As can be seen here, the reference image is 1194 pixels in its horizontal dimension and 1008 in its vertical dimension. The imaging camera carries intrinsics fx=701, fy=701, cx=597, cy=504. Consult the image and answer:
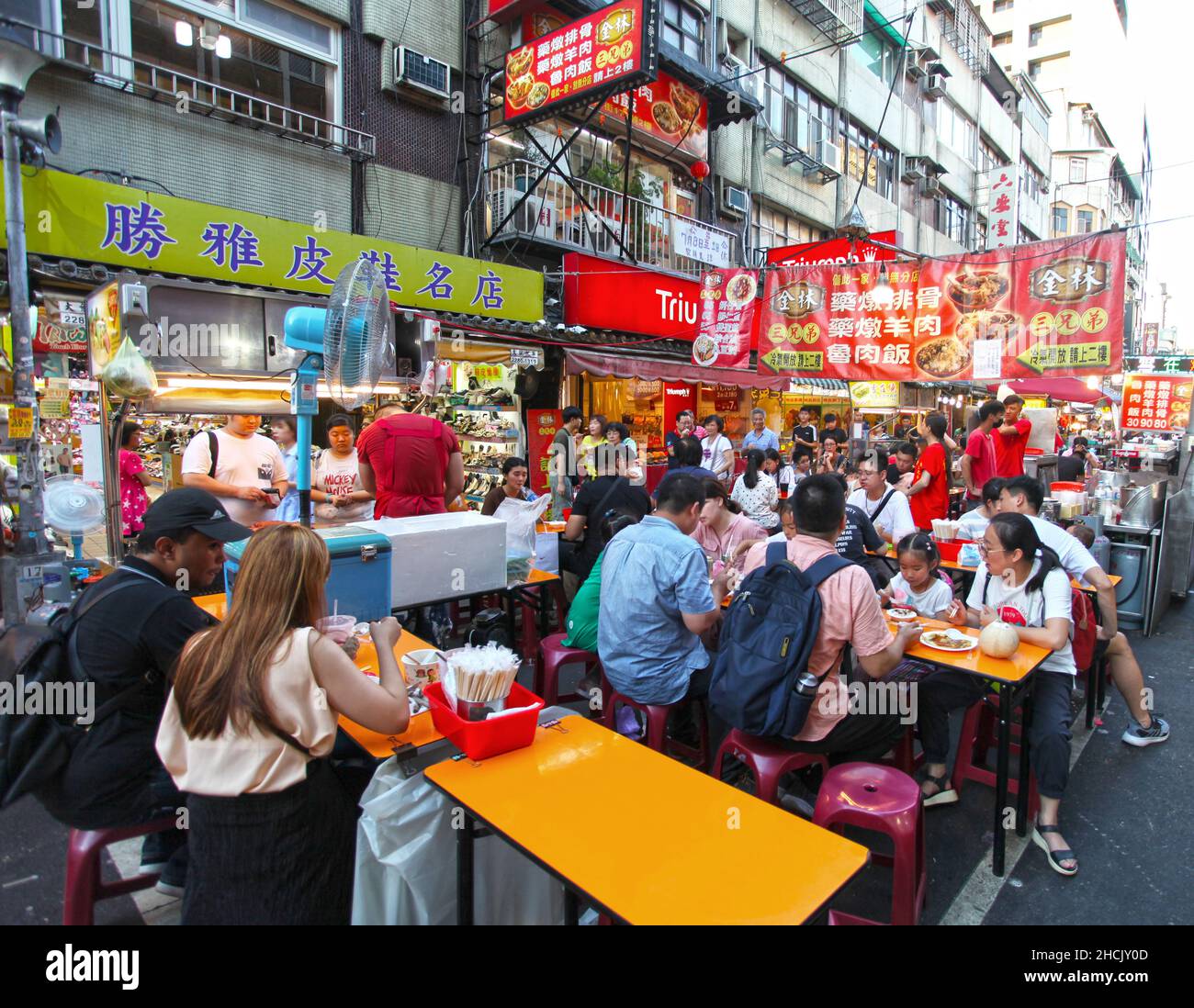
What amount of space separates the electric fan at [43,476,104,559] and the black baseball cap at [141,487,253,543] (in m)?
4.71

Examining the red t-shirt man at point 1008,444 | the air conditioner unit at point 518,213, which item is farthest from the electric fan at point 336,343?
the air conditioner unit at point 518,213

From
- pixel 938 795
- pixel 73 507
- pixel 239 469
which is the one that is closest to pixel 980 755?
pixel 938 795

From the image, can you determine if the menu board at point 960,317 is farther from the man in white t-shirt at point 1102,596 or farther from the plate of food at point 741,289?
the man in white t-shirt at point 1102,596

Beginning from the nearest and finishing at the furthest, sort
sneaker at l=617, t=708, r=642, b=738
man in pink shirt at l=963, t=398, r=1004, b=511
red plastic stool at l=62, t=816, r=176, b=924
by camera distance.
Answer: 1. red plastic stool at l=62, t=816, r=176, b=924
2. sneaker at l=617, t=708, r=642, b=738
3. man in pink shirt at l=963, t=398, r=1004, b=511

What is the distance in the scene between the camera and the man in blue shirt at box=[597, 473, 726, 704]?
3498 mm

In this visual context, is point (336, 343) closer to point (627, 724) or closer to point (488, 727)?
point (488, 727)

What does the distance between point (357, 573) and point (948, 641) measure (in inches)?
122

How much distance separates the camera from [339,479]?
6617mm

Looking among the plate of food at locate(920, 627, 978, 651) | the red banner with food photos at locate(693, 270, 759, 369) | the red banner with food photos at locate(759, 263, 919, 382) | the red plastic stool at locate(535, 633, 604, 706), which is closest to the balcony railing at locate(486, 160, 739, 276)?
the red banner with food photos at locate(693, 270, 759, 369)

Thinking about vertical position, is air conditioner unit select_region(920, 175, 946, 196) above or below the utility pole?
above

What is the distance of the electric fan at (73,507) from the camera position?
6.33 m

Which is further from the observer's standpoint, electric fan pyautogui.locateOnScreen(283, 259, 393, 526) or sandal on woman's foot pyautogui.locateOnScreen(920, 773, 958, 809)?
sandal on woman's foot pyautogui.locateOnScreen(920, 773, 958, 809)

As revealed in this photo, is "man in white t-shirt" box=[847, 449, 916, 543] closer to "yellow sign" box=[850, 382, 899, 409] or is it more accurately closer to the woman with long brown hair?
the woman with long brown hair
